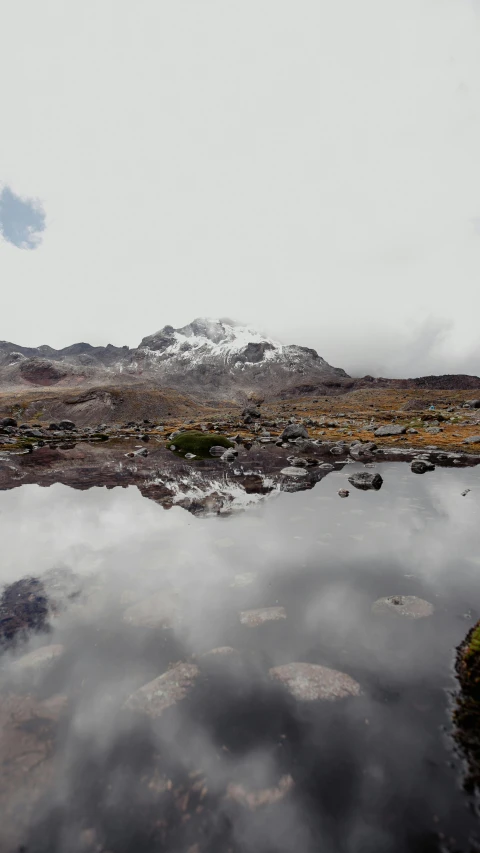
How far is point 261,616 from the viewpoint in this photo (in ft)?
34.3

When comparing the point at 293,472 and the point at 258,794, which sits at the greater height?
the point at 258,794

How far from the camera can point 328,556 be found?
1456 cm

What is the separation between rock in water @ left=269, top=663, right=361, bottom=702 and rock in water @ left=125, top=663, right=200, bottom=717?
6.09 feet

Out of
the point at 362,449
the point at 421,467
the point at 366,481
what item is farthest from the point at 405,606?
the point at 362,449

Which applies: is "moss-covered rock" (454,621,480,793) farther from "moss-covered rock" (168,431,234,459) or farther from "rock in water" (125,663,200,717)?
"moss-covered rock" (168,431,234,459)

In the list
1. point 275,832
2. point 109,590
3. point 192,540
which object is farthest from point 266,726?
point 192,540

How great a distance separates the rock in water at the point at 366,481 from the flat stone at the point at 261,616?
58.3ft

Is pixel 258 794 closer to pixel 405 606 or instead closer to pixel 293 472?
pixel 405 606

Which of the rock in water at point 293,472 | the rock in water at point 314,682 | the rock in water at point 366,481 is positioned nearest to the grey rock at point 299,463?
the rock in water at point 293,472

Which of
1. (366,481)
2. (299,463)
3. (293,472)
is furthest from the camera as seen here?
(299,463)

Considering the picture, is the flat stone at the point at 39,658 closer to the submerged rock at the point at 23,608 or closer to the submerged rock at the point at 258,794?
the submerged rock at the point at 23,608

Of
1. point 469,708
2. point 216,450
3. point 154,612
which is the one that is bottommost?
point 216,450

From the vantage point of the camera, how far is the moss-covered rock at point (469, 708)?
5.95 meters

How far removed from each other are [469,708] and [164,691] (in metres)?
5.99
